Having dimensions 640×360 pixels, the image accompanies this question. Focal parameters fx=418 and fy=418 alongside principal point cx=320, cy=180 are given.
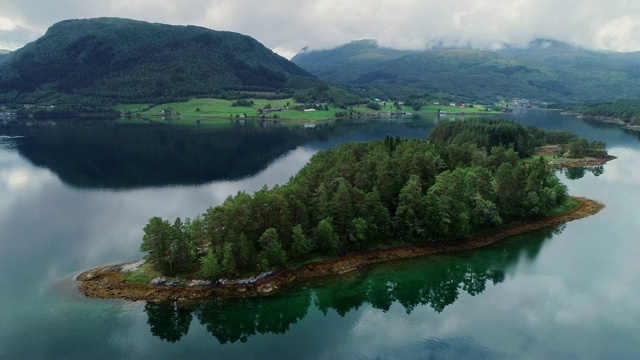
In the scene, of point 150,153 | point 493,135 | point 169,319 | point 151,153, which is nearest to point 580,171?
point 493,135

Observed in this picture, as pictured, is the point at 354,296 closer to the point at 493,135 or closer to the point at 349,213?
the point at 349,213

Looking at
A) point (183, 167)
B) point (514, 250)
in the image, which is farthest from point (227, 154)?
point (514, 250)

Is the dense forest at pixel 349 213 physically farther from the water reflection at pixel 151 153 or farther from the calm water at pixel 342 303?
the water reflection at pixel 151 153

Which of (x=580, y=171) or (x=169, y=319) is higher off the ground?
(x=580, y=171)

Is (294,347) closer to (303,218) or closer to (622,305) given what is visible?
(303,218)

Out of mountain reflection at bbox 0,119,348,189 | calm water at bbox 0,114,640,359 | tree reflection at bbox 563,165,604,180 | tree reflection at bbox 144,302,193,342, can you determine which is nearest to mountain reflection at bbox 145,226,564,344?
tree reflection at bbox 144,302,193,342

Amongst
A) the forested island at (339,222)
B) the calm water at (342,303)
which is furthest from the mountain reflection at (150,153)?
the forested island at (339,222)
